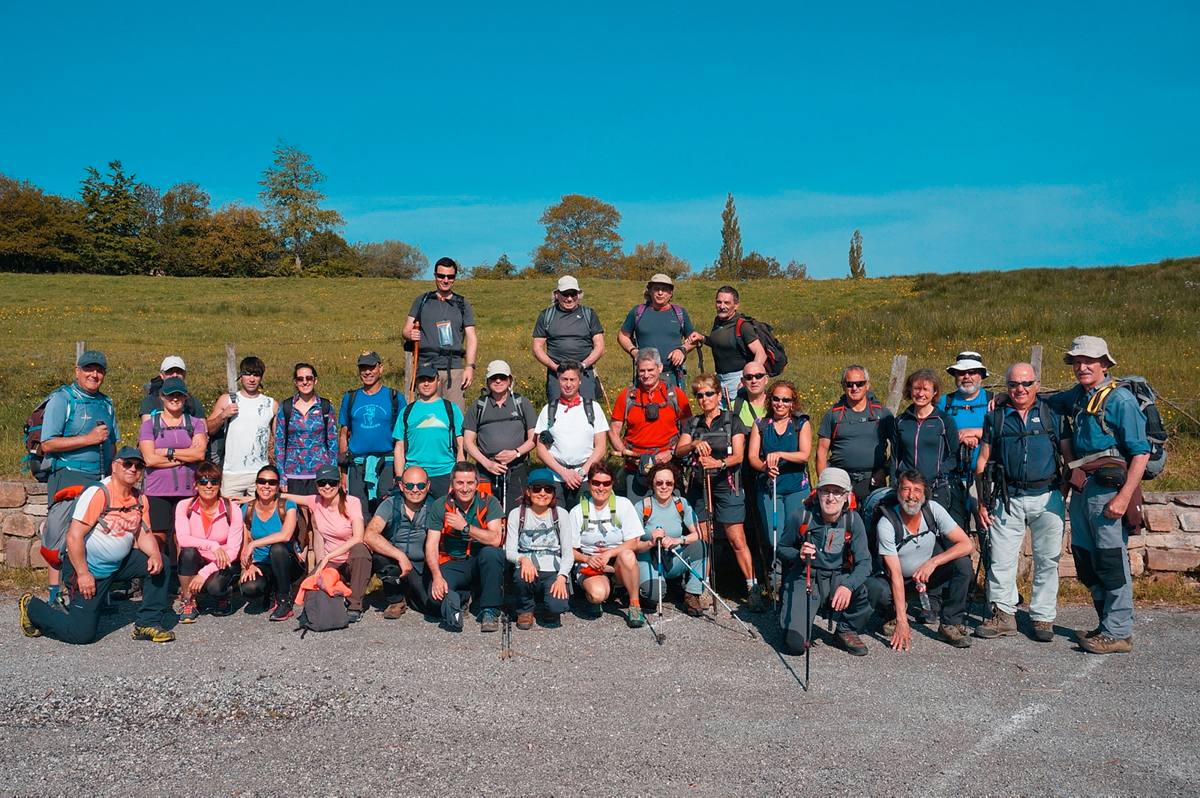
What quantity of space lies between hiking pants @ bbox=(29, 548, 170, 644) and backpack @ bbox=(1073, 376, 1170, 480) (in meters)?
7.35

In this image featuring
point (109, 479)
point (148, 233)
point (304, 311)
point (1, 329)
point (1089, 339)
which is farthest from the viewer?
point (148, 233)

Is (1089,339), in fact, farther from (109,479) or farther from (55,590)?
(55,590)

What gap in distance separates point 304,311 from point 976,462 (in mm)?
31976

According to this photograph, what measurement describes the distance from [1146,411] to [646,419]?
3.90 meters

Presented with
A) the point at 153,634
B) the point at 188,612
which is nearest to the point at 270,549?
the point at 188,612

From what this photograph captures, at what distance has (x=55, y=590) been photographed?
723 centimetres

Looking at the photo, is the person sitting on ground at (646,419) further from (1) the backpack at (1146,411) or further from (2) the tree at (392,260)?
(2) the tree at (392,260)

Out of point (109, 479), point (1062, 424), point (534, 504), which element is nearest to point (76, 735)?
point (109, 479)

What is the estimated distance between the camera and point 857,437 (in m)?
7.44

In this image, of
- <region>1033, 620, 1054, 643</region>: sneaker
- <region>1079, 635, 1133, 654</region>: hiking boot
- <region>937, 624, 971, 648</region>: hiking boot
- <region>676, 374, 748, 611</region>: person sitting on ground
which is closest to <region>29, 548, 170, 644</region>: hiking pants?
<region>676, 374, 748, 611</region>: person sitting on ground

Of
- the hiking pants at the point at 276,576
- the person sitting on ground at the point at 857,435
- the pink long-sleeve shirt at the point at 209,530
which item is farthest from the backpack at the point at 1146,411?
the pink long-sleeve shirt at the point at 209,530

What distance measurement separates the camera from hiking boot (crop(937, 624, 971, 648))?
6574mm

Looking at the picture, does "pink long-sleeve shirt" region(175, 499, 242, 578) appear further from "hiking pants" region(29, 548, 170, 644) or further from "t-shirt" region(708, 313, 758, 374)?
"t-shirt" region(708, 313, 758, 374)

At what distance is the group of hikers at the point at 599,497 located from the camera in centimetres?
667
